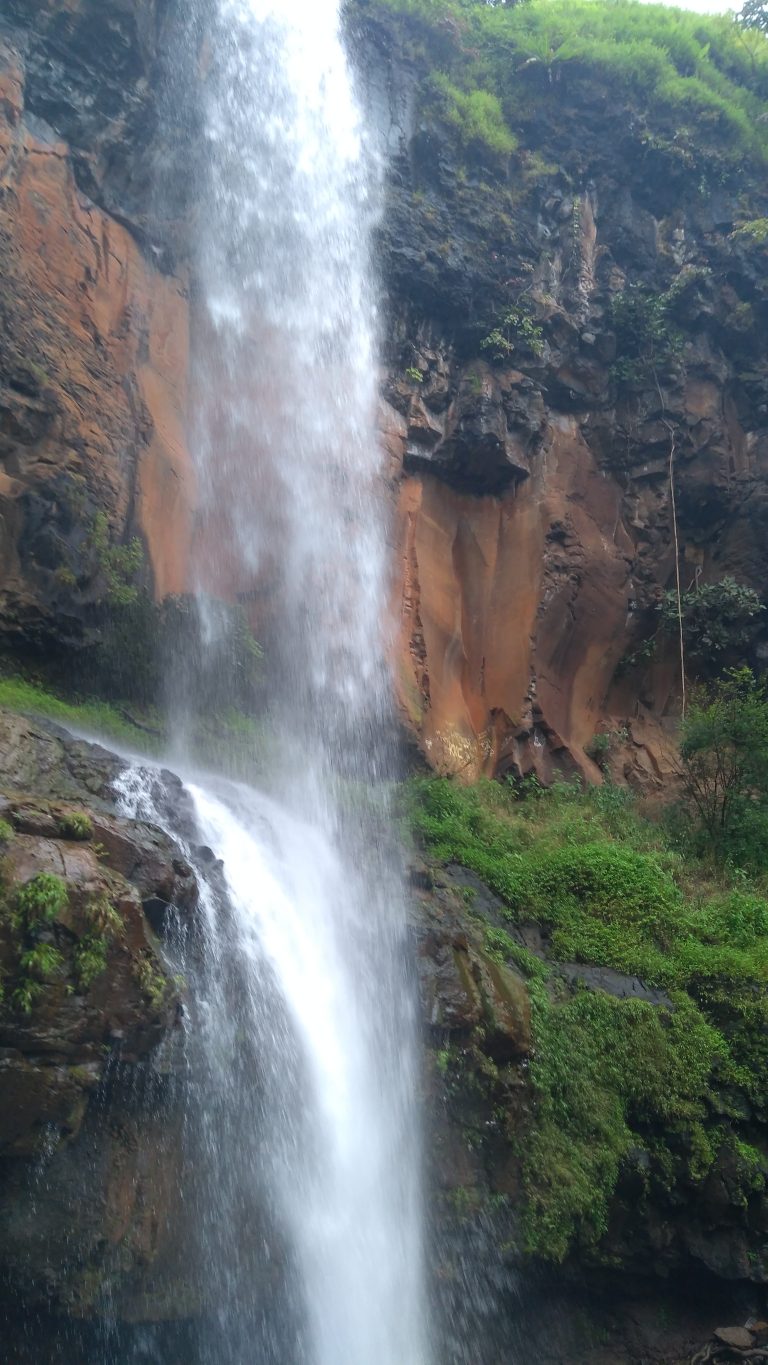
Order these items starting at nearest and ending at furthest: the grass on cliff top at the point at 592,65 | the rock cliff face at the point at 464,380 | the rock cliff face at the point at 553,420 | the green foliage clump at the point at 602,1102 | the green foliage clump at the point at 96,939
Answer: the green foliage clump at the point at 96,939
the green foliage clump at the point at 602,1102
the rock cliff face at the point at 464,380
the rock cliff face at the point at 553,420
the grass on cliff top at the point at 592,65

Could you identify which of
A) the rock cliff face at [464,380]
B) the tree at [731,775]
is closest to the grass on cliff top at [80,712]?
the rock cliff face at [464,380]

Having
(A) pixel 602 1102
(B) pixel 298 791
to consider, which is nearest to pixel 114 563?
(B) pixel 298 791

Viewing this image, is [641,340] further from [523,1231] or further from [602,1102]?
[523,1231]

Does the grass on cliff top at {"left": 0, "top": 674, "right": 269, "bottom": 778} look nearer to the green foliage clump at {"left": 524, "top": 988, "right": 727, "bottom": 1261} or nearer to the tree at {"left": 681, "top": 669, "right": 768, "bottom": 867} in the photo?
the green foliage clump at {"left": 524, "top": 988, "right": 727, "bottom": 1261}

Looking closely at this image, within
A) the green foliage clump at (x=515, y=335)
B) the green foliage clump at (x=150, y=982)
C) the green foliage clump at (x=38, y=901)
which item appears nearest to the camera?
the green foliage clump at (x=38, y=901)

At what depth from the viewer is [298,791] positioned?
10938mm

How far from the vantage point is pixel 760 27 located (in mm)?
19844

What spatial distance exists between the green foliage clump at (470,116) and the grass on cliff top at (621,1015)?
462 inches

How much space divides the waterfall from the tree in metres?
4.06

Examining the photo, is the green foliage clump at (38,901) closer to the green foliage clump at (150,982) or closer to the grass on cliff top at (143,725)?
the green foliage clump at (150,982)

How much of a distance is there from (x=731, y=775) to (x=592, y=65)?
13.7m

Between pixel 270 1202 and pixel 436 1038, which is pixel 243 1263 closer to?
pixel 270 1202

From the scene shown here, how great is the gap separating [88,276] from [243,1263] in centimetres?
1041

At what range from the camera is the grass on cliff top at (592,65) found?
1727 cm
